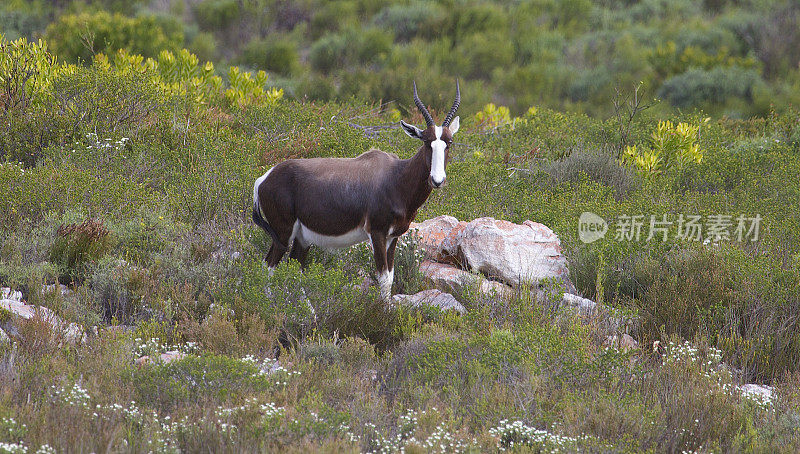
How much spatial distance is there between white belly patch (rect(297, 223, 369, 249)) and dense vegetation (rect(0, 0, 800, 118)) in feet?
34.0

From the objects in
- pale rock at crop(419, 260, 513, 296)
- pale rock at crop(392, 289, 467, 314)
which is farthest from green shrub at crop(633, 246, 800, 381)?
pale rock at crop(392, 289, 467, 314)

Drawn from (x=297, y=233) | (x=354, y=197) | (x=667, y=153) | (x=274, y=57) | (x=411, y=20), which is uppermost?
(x=411, y=20)

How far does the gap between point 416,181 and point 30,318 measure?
2845 mm

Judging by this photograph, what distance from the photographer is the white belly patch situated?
243 inches

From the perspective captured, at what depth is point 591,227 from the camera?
7531 millimetres

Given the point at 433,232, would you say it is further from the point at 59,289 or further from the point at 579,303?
the point at 59,289

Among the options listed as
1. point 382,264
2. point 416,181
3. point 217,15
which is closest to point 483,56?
point 217,15

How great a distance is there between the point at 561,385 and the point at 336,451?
1.63 metres

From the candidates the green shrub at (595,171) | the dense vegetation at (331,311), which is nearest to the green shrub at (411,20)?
the dense vegetation at (331,311)

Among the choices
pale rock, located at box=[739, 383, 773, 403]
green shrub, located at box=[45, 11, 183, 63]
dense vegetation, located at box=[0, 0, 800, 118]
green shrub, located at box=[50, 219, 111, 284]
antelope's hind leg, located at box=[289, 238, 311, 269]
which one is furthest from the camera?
dense vegetation, located at box=[0, 0, 800, 118]

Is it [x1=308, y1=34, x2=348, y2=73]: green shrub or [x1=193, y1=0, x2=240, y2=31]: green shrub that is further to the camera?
[x1=193, y1=0, x2=240, y2=31]: green shrub

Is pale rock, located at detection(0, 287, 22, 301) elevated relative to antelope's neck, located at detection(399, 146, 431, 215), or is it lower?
lower

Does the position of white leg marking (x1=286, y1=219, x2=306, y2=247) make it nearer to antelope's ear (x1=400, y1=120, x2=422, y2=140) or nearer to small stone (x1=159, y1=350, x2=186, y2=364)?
antelope's ear (x1=400, y1=120, x2=422, y2=140)

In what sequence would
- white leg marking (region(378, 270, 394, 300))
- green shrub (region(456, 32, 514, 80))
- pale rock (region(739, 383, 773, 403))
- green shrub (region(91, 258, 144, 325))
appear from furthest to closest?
green shrub (region(456, 32, 514, 80)) → white leg marking (region(378, 270, 394, 300)) → green shrub (region(91, 258, 144, 325)) → pale rock (region(739, 383, 773, 403))
